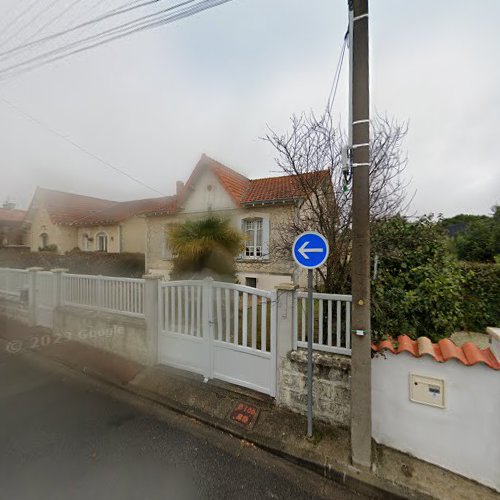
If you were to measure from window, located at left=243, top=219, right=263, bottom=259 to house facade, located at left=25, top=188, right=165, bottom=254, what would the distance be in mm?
7346

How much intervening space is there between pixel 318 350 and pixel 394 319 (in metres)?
1.37

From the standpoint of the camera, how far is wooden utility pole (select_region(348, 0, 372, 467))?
249 cm

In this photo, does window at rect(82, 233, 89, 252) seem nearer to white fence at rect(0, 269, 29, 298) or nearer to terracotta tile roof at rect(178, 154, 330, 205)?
terracotta tile roof at rect(178, 154, 330, 205)

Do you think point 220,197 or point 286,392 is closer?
point 286,392

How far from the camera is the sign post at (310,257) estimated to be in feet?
9.05

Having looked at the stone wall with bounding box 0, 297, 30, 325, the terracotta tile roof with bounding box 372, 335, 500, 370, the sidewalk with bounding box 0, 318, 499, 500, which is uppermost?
the terracotta tile roof with bounding box 372, 335, 500, 370

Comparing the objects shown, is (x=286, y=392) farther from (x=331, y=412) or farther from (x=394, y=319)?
(x=394, y=319)

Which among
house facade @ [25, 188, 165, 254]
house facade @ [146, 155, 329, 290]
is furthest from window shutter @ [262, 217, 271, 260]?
house facade @ [25, 188, 165, 254]

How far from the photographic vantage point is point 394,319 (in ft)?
11.9

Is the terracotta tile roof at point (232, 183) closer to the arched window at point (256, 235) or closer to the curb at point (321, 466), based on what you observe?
the arched window at point (256, 235)

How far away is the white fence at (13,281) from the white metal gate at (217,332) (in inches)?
213

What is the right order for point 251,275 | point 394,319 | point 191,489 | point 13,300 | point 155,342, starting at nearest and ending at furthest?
1. point 191,489
2. point 394,319
3. point 155,342
4. point 13,300
5. point 251,275

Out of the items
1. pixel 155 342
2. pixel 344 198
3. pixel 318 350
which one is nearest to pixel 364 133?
pixel 344 198

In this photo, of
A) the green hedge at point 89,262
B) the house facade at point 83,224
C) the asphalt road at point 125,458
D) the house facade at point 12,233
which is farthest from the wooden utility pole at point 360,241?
the house facade at point 12,233
